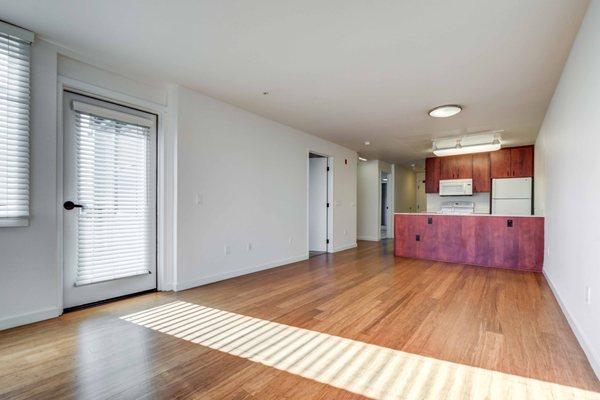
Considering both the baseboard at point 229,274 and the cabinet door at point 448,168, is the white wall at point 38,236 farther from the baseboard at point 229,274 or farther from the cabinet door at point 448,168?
the cabinet door at point 448,168

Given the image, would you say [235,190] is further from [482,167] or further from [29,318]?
[482,167]

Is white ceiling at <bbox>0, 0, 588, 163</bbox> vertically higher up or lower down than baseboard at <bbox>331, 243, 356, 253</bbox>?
higher up

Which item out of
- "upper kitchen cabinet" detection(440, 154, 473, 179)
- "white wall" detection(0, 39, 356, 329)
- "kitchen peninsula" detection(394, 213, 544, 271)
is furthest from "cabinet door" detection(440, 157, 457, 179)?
"white wall" detection(0, 39, 356, 329)

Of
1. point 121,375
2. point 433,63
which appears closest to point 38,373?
point 121,375

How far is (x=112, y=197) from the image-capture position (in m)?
3.19

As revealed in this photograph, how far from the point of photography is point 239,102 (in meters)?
4.17

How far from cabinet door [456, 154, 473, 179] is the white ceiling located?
11.1 feet

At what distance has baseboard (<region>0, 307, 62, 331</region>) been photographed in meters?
2.44

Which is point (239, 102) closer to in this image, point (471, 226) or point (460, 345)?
point (460, 345)

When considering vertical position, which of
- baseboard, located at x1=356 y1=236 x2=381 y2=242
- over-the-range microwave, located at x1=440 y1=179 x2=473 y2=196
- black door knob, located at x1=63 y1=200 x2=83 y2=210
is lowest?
baseboard, located at x1=356 y1=236 x2=381 y2=242

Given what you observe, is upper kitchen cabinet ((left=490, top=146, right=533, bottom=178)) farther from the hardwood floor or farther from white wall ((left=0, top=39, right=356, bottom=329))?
the hardwood floor

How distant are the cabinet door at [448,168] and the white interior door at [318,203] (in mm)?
3594

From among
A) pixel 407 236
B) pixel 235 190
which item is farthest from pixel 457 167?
pixel 235 190

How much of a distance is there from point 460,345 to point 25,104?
3.98m
